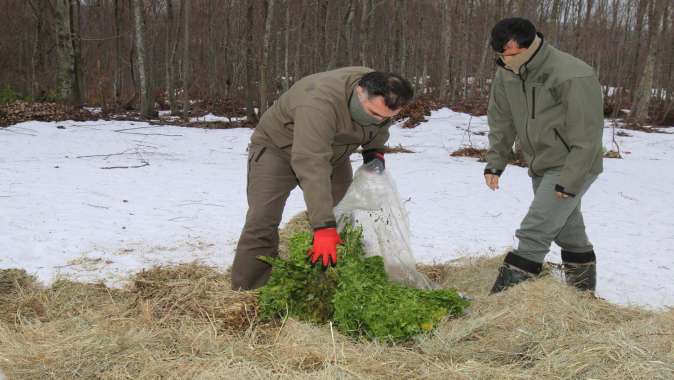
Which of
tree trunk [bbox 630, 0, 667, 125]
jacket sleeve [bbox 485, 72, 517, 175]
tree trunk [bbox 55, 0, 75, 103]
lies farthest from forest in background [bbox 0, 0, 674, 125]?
jacket sleeve [bbox 485, 72, 517, 175]

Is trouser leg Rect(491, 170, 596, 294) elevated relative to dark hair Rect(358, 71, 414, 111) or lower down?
lower down

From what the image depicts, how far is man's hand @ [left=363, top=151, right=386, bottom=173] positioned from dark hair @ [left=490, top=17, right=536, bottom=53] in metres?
1.03

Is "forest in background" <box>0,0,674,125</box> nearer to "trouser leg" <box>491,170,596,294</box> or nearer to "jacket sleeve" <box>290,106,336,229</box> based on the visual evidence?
"trouser leg" <box>491,170,596,294</box>

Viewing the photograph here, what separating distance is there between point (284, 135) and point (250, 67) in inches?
505

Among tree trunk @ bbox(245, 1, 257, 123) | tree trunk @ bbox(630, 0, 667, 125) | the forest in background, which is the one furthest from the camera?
the forest in background

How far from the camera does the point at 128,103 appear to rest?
18328 mm

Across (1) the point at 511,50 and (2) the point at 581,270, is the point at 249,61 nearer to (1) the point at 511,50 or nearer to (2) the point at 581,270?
(1) the point at 511,50

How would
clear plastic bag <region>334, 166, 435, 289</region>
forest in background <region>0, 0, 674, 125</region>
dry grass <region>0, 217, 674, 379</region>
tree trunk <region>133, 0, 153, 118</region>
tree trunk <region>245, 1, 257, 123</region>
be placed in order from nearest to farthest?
1. dry grass <region>0, 217, 674, 379</region>
2. clear plastic bag <region>334, 166, 435, 289</region>
3. tree trunk <region>245, 1, 257, 123</region>
4. tree trunk <region>133, 0, 153, 118</region>
5. forest in background <region>0, 0, 674, 125</region>

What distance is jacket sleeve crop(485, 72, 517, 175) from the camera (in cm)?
361

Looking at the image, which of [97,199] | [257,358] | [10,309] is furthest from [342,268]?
[97,199]

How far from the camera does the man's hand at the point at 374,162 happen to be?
3.46 meters

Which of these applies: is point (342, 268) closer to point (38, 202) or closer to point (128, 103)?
point (38, 202)

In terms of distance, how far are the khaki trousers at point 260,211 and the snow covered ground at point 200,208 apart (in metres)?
1.02

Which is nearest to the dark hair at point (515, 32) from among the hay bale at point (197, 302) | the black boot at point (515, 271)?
the black boot at point (515, 271)
